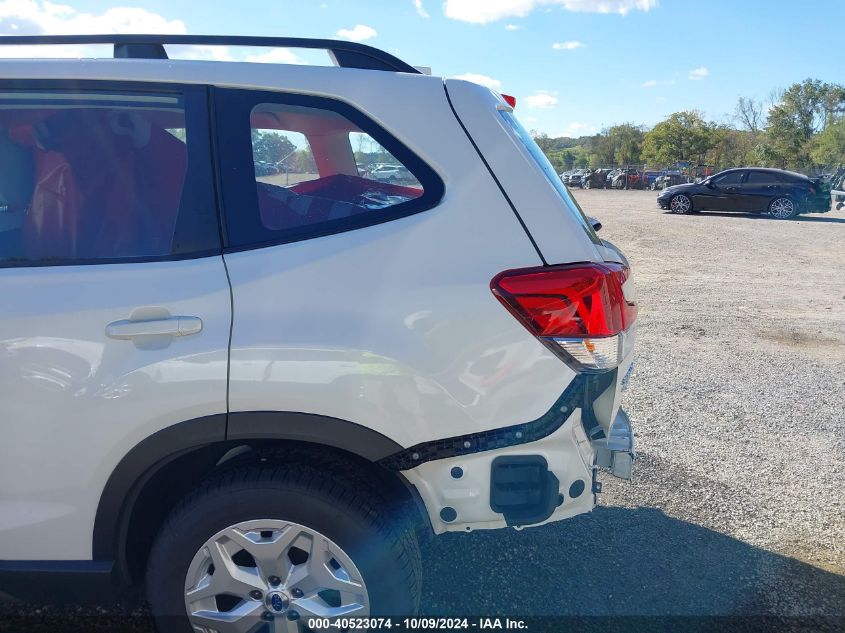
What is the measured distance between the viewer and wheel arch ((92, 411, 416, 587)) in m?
2.01

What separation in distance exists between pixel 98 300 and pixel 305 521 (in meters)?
0.93

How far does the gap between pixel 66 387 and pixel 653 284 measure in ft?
29.4

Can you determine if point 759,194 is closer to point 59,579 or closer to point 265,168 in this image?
point 265,168

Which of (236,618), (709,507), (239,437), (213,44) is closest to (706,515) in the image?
(709,507)

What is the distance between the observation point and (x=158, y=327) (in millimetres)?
1962

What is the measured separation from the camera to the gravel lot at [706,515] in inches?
109

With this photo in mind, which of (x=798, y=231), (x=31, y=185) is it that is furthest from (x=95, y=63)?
(x=798, y=231)

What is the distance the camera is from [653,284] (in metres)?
9.72

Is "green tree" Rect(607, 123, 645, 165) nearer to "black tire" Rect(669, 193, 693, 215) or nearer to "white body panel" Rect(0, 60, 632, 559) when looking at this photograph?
"black tire" Rect(669, 193, 693, 215)

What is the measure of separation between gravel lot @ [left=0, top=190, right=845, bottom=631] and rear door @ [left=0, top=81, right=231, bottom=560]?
0.85 m

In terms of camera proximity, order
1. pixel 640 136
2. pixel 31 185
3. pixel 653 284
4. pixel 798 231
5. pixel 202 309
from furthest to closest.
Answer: pixel 640 136, pixel 798 231, pixel 653 284, pixel 31 185, pixel 202 309

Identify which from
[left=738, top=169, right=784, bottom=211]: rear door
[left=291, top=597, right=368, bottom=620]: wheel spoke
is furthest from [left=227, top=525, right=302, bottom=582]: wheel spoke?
[left=738, top=169, right=784, bottom=211]: rear door

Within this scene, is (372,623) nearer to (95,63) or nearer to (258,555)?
(258,555)

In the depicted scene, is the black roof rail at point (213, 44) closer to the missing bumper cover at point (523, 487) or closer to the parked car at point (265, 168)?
the parked car at point (265, 168)
